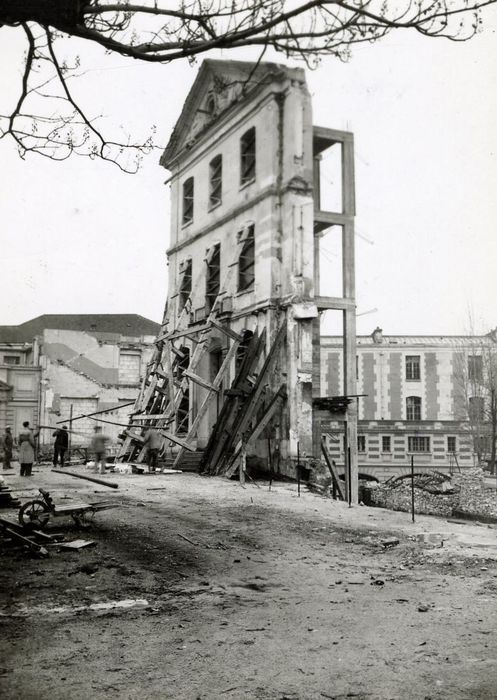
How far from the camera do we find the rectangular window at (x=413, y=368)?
4603 cm

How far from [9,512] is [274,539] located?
478 centimetres

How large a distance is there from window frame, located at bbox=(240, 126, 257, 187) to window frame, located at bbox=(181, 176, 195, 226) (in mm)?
4608

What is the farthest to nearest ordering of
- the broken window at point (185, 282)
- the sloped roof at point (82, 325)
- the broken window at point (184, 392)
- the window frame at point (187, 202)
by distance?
the sloped roof at point (82, 325) → the window frame at point (187, 202) → the broken window at point (185, 282) → the broken window at point (184, 392)

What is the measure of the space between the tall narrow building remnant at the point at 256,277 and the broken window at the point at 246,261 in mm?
39

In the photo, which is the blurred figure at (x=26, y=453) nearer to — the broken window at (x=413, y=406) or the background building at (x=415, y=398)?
the background building at (x=415, y=398)

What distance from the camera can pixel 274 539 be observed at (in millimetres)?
9008

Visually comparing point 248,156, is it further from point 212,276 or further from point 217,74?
point 212,276

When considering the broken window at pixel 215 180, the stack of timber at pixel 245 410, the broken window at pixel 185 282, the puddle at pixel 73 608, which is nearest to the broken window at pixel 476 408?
the broken window at pixel 185 282

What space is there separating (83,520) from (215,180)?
16.2 meters

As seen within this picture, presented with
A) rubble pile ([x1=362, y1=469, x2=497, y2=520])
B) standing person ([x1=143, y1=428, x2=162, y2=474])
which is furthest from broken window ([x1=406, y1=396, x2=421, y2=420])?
standing person ([x1=143, y1=428, x2=162, y2=474])

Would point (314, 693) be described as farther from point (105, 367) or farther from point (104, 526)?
point (105, 367)

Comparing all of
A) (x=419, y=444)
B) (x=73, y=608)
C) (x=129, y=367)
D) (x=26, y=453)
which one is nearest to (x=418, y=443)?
(x=419, y=444)

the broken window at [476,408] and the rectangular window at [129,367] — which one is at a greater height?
the rectangular window at [129,367]

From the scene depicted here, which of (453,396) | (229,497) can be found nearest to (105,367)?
(453,396)
